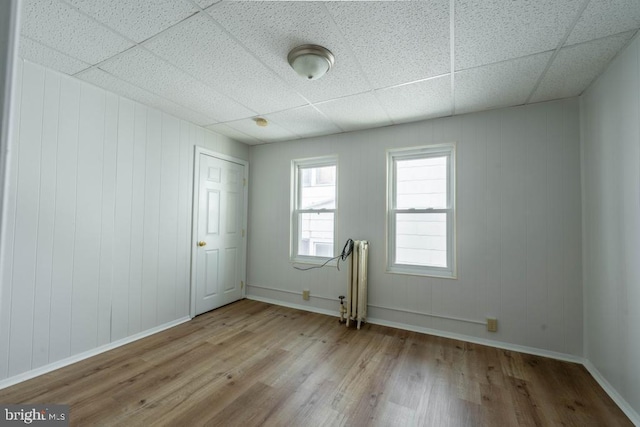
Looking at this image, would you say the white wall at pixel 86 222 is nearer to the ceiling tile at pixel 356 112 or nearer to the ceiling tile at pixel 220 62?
the ceiling tile at pixel 220 62

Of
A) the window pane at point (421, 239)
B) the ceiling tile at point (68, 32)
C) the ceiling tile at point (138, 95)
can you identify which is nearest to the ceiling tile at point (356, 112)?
the window pane at point (421, 239)

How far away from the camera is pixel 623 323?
1945 mm

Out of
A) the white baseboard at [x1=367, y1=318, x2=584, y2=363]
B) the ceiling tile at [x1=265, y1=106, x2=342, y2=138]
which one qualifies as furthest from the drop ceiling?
the white baseboard at [x1=367, y1=318, x2=584, y2=363]

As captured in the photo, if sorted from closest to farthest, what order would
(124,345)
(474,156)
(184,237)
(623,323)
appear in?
(623,323) < (124,345) < (474,156) < (184,237)

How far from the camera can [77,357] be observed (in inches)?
95.5

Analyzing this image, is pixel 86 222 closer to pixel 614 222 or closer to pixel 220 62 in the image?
pixel 220 62

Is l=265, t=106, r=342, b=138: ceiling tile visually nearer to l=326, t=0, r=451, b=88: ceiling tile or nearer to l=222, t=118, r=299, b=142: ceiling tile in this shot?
l=222, t=118, r=299, b=142: ceiling tile

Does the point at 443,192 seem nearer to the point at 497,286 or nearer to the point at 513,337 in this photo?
the point at 497,286

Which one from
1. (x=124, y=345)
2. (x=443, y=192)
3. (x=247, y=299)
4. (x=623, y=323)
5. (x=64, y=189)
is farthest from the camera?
(x=247, y=299)

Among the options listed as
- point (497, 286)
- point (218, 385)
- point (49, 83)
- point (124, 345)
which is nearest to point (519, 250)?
point (497, 286)

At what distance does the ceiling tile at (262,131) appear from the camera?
11.3ft

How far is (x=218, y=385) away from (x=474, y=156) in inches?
124

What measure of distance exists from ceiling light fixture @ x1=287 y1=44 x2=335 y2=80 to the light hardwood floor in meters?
2.33

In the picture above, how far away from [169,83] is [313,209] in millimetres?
2212
